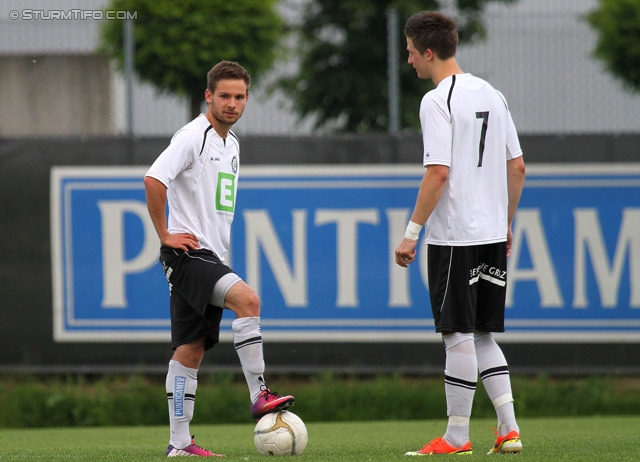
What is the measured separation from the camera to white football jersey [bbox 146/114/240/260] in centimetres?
552

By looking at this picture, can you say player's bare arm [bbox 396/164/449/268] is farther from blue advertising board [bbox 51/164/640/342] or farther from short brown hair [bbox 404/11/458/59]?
blue advertising board [bbox 51/164/640/342]

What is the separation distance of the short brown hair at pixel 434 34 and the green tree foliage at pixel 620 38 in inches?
180

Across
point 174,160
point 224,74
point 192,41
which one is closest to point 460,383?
point 174,160

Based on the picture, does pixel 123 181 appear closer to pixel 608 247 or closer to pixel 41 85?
pixel 41 85

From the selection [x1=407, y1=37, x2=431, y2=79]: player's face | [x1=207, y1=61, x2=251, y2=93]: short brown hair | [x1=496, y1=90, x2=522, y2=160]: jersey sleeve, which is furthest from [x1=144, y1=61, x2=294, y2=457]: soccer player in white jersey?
[x1=496, y1=90, x2=522, y2=160]: jersey sleeve

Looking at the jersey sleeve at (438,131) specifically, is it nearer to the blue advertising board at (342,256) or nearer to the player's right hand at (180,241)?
the player's right hand at (180,241)

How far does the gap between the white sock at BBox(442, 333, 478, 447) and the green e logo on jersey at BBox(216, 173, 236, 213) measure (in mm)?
1436

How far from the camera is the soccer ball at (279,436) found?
206 inches

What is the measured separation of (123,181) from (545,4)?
21.8 ft

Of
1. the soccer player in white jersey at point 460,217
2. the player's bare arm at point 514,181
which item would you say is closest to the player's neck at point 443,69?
the soccer player in white jersey at point 460,217

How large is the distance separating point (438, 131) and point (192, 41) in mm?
5740

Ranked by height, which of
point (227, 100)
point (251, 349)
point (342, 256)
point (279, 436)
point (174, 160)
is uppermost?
point (227, 100)

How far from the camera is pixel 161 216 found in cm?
546

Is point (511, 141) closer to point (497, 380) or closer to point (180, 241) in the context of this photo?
point (497, 380)
